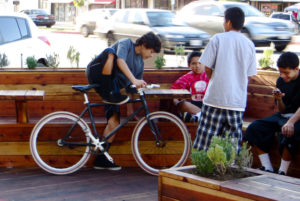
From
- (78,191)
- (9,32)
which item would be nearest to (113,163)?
(78,191)

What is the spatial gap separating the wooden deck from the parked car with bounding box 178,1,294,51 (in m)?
12.1

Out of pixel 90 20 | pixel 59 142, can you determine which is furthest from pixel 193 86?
pixel 90 20

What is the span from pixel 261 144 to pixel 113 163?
1.52 meters

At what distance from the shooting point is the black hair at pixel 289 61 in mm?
4699

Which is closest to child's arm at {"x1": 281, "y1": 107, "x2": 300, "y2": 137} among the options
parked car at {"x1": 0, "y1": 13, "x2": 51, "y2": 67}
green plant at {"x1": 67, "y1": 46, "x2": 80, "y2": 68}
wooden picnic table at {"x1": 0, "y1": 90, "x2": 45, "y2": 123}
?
wooden picnic table at {"x1": 0, "y1": 90, "x2": 45, "y2": 123}

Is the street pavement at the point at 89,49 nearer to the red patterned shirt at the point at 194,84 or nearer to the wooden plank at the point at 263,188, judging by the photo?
the red patterned shirt at the point at 194,84

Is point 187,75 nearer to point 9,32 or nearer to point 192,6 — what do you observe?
point 9,32

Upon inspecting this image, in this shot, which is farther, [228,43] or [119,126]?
[119,126]

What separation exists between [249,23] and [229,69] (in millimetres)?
12632

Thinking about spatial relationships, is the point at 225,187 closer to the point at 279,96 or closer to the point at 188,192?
the point at 188,192

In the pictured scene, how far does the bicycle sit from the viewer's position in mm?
5262

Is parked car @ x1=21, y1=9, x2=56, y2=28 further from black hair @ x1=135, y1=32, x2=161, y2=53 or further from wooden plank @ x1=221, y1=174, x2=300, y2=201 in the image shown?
wooden plank @ x1=221, y1=174, x2=300, y2=201

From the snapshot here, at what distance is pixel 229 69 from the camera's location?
4.42m

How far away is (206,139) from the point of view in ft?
15.2
